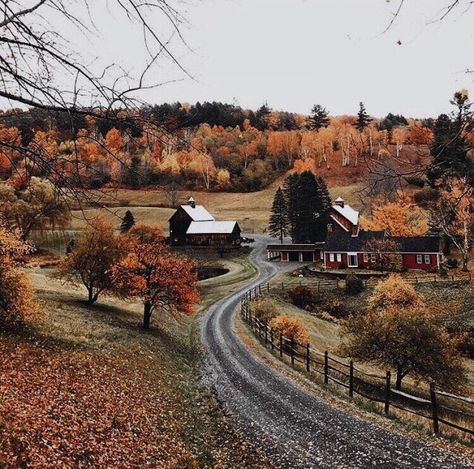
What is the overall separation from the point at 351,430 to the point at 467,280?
3815 cm

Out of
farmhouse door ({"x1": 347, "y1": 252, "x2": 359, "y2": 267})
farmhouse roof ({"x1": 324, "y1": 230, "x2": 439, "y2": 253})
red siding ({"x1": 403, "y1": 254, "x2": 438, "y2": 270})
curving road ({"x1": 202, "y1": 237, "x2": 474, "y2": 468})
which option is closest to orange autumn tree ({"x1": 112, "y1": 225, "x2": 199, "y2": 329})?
curving road ({"x1": 202, "y1": 237, "x2": 474, "y2": 468})

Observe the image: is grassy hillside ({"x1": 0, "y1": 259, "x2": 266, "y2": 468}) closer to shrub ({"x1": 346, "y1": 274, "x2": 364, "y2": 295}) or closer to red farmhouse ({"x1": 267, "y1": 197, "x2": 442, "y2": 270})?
shrub ({"x1": 346, "y1": 274, "x2": 364, "y2": 295})

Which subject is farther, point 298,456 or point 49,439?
point 298,456

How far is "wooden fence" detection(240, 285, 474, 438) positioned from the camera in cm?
1354

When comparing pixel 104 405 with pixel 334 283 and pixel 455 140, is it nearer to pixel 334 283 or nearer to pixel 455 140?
pixel 455 140

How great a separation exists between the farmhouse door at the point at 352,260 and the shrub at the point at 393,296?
64.8 ft

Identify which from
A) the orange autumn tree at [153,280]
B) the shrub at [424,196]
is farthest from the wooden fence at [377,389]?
the shrub at [424,196]

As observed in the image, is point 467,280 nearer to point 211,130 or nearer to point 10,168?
point 10,168

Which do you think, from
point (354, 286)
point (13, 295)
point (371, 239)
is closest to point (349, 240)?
point (371, 239)

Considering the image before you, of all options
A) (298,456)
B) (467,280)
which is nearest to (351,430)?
(298,456)

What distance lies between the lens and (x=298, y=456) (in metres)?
11.2

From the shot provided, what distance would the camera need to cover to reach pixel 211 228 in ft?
256

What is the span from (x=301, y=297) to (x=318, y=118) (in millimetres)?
113101

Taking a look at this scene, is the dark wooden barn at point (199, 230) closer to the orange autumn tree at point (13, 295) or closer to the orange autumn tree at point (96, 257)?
the orange autumn tree at point (96, 257)
